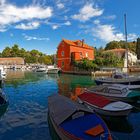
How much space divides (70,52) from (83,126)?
63.5 meters

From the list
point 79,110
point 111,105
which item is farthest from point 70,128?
point 111,105

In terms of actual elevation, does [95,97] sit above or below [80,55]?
below

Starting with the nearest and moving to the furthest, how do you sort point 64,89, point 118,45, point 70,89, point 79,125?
point 79,125 < point 70,89 < point 64,89 < point 118,45

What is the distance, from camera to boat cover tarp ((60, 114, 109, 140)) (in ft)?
35.4

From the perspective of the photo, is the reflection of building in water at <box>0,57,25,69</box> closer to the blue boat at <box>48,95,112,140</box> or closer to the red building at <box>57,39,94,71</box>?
the red building at <box>57,39,94,71</box>

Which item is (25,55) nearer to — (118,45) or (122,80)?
(118,45)

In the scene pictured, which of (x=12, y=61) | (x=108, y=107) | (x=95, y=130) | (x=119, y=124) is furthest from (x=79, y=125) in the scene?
(x=12, y=61)

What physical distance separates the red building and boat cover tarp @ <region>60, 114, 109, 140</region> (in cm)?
6129

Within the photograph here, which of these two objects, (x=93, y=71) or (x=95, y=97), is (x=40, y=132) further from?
(x=93, y=71)

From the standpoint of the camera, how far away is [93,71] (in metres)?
65.1

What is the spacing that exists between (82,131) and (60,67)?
Answer: 225 feet

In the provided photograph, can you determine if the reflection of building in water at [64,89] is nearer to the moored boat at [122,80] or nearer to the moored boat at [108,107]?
the moored boat at [122,80]

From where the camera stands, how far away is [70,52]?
74562 millimetres

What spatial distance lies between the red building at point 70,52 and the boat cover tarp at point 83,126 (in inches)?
2413
